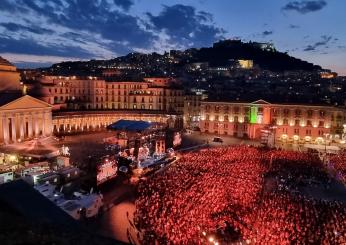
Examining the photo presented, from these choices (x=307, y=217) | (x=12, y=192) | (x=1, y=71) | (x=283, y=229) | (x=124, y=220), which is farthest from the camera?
(x=1, y=71)

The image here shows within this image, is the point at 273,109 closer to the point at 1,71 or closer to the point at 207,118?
the point at 207,118

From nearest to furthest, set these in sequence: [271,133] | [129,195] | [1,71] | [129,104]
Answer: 1. [129,195]
2. [271,133]
3. [1,71]
4. [129,104]

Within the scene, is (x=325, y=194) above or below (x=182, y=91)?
below

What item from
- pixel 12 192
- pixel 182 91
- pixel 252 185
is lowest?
pixel 252 185

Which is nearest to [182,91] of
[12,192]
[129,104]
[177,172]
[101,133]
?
[129,104]

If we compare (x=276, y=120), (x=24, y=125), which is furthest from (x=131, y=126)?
(x=276, y=120)

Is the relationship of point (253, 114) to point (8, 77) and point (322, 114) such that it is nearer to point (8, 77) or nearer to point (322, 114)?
point (322, 114)
